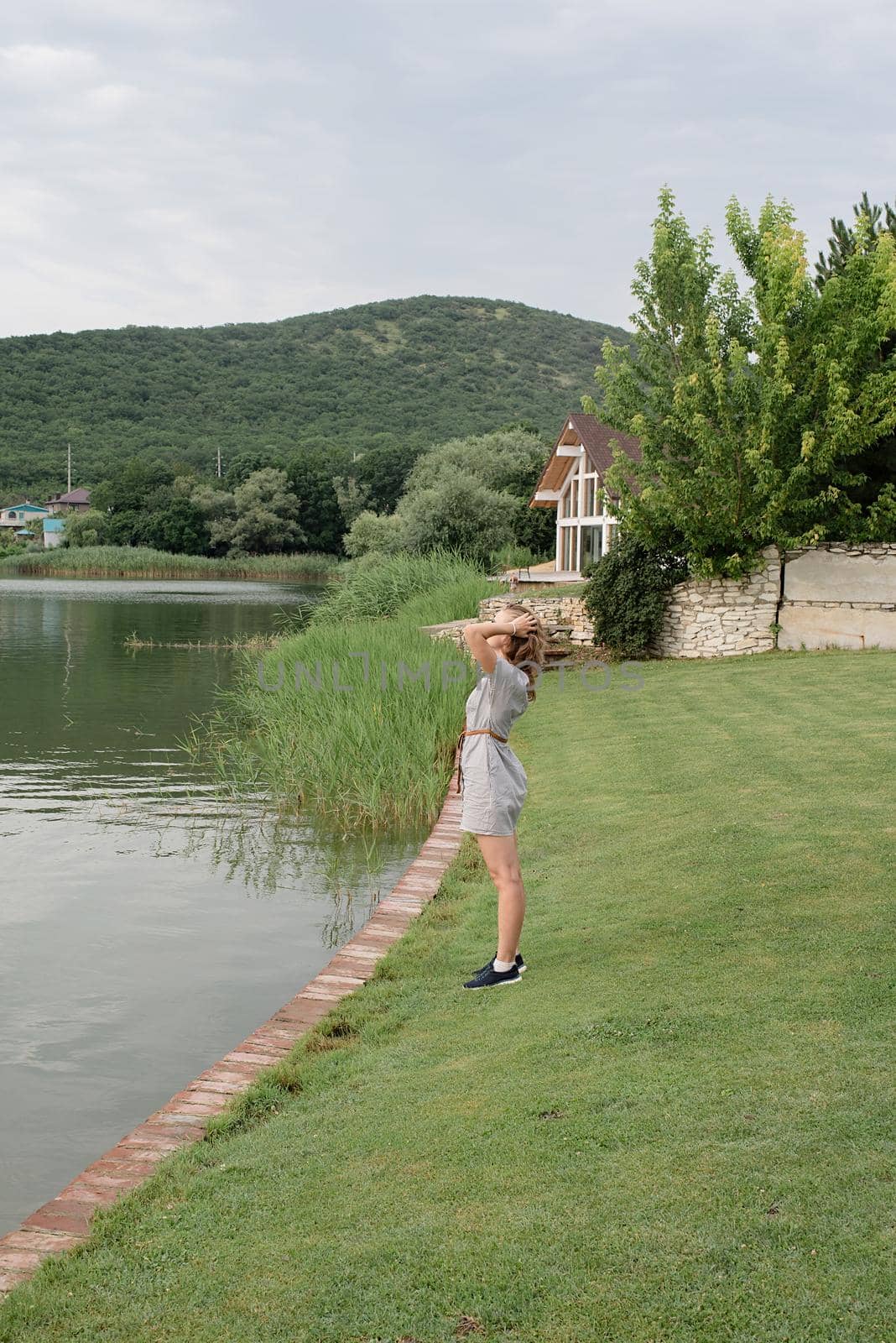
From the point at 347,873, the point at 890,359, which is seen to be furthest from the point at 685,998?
the point at 890,359

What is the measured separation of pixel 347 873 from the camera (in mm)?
10117

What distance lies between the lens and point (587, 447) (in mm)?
32594

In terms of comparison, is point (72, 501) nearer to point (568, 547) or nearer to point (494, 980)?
point (568, 547)

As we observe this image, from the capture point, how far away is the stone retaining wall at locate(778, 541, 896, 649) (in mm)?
19984

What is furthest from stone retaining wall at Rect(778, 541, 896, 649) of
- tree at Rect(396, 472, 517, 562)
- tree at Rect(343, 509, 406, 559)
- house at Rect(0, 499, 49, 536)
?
house at Rect(0, 499, 49, 536)

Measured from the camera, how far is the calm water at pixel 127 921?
591 cm

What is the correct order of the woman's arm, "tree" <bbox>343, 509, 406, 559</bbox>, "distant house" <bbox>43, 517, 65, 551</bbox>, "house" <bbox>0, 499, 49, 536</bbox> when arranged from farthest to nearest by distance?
"house" <bbox>0, 499, 49, 536</bbox>
"distant house" <bbox>43, 517, 65, 551</bbox>
"tree" <bbox>343, 509, 406, 559</bbox>
the woman's arm

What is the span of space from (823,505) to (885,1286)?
18.3 meters

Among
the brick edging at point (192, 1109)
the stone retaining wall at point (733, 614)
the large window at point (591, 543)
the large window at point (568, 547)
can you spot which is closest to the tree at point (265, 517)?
the large window at point (568, 547)

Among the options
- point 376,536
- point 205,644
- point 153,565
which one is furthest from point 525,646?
point 153,565

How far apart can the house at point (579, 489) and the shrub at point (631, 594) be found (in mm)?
10284

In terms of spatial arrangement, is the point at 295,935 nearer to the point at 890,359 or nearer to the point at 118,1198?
the point at 118,1198

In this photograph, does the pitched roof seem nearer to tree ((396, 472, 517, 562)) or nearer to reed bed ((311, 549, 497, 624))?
tree ((396, 472, 517, 562))

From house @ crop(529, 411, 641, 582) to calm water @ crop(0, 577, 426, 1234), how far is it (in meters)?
16.9
